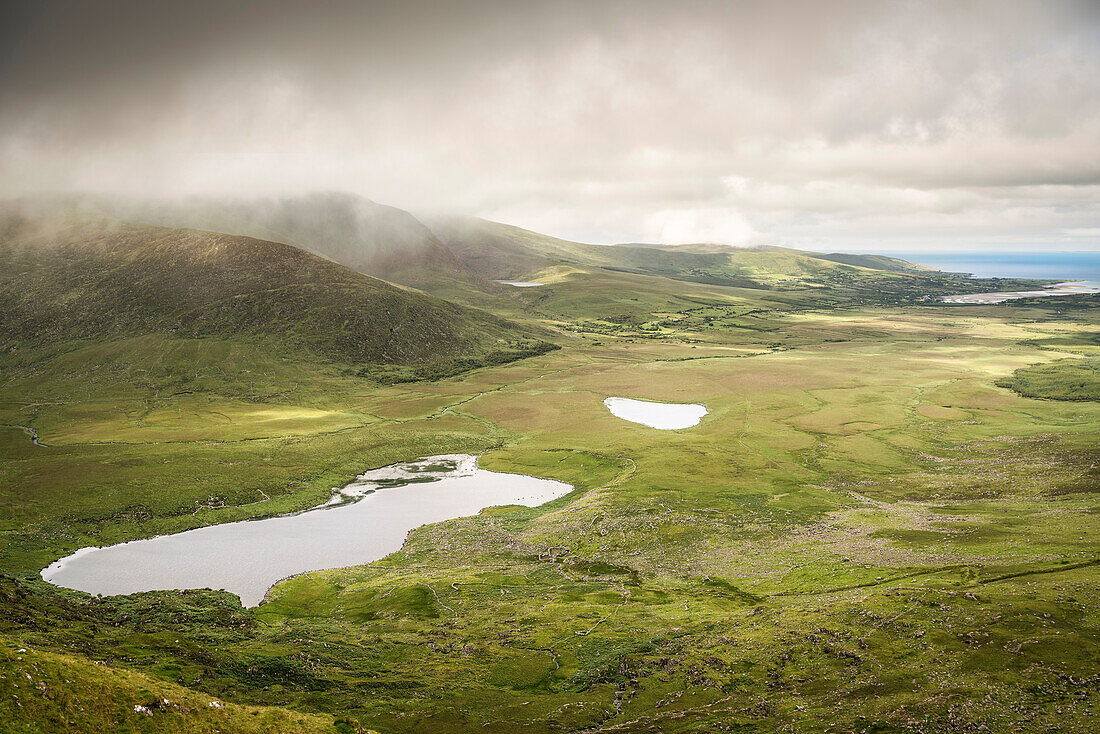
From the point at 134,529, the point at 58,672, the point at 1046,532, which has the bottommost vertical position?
the point at 134,529

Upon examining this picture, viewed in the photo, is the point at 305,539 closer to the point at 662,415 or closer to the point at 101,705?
the point at 101,705

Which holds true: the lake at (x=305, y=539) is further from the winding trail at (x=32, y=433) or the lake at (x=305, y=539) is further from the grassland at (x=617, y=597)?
the winding trail at (x=32, y=433)

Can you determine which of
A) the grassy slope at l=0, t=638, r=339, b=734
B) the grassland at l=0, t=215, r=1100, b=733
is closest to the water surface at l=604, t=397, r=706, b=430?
the grassland at l=0, t=215, r=1100, b=733

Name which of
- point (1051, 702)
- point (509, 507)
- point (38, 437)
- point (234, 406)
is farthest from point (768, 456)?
point (38, 437)

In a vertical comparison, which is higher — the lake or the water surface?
the water surface

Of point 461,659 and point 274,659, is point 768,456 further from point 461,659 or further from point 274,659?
point 274,659

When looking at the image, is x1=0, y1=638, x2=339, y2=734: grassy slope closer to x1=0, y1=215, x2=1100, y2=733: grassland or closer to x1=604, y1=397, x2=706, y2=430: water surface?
x1=0, y1=215, x2=1100, y2=733: grassland

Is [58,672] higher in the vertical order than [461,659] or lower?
higher
